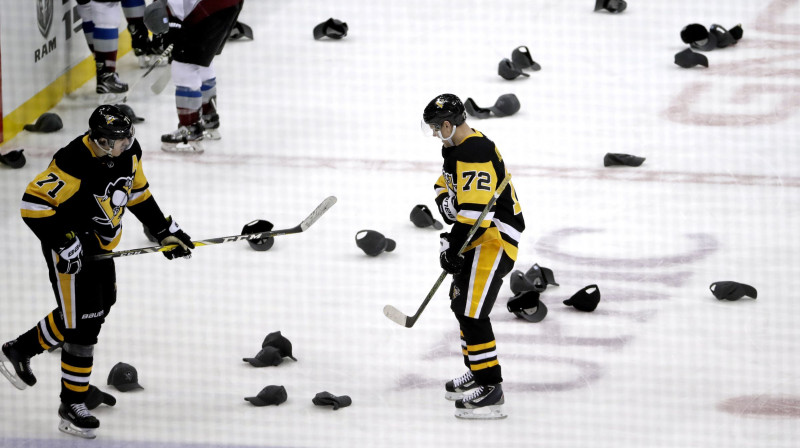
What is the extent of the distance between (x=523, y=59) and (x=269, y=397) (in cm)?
413

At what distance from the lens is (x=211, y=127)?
6.89 m

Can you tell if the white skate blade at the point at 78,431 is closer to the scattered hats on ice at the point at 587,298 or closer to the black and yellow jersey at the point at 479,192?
the black and yellow jersey at the point at 479,192

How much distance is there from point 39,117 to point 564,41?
11.1ft

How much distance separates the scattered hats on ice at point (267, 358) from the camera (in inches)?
176

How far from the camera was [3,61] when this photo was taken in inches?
261

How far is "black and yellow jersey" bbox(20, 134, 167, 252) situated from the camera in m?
3.81

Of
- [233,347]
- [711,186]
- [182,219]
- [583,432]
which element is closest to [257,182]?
[182,219]

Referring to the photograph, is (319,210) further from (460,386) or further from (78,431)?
(78,431)

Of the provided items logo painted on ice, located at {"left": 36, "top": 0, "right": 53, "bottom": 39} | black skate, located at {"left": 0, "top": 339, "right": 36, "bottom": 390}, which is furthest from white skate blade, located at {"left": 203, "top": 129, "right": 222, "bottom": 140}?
black skate, located at {"left": 0, "top": 339, "right": 36, "bottom": 390}

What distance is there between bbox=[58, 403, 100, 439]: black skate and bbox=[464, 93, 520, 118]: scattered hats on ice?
3586 millimetres

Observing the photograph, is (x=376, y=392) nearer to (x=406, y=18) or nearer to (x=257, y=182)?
(x=257, y=182)

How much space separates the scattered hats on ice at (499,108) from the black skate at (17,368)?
137 inches

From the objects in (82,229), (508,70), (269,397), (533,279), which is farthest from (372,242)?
(508,70)

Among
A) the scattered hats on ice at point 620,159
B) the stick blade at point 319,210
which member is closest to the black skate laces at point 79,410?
the stick blade at point 319,210
